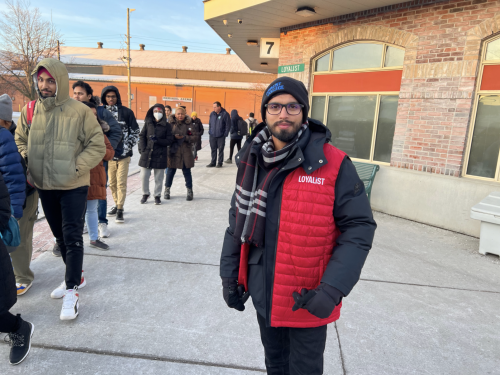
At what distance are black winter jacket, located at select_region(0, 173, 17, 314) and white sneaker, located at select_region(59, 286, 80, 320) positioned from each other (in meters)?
0.67

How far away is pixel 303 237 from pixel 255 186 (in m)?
0.39

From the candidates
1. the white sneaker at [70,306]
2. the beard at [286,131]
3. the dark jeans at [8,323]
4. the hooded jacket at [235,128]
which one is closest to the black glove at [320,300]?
the beard at [286,131]

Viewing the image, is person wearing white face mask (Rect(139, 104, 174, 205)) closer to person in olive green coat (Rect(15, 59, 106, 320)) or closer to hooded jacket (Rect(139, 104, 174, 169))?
hooded jacket (Rect(139, 104, 174, 169))

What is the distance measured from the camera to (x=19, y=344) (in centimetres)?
235

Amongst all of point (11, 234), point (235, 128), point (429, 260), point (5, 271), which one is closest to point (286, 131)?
point (5, 271)

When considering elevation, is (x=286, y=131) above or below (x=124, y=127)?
above

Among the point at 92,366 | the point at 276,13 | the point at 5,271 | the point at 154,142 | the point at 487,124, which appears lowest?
the point at 92,366

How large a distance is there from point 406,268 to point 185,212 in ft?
11.9

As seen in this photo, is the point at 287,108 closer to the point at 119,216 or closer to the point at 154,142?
the point at 119,216

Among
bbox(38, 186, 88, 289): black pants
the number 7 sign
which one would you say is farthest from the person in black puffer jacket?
the number 7 sign

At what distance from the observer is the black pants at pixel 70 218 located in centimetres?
296

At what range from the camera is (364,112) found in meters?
7.17

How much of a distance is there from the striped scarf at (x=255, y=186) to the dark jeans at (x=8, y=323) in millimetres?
1698

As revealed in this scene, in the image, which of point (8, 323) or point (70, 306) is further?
point (70, 306)
